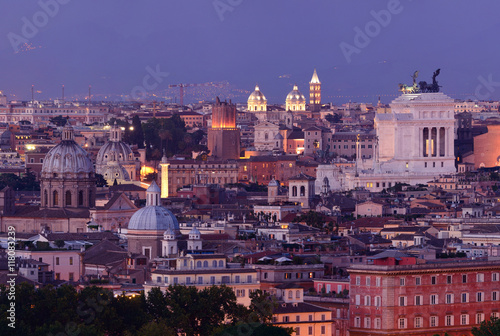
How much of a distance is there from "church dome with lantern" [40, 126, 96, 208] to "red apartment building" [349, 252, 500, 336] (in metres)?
48.1

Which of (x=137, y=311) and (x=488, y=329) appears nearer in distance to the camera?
(x=488, y=329)

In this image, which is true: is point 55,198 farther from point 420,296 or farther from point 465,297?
point 420,296

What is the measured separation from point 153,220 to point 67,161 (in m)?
29.0

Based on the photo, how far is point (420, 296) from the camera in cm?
7006

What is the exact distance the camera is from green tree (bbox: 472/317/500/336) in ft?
213

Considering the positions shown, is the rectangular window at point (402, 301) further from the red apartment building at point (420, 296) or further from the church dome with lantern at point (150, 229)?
the church dome with lantern at point (150, 229)

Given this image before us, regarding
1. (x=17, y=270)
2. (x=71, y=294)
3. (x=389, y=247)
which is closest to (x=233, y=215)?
(x=389, y=247)

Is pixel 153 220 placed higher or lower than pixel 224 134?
lower

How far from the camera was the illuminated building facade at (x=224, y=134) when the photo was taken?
180 metres

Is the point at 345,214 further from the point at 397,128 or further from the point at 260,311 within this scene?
the point at 260,311

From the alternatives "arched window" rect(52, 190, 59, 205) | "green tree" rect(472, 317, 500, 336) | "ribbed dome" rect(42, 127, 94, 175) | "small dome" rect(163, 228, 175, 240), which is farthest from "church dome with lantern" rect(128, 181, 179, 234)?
"ribbed dome" rect(42, 127, 94, 175)

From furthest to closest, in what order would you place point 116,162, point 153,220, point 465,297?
point 116,162 < point 153,220 < point 465,297

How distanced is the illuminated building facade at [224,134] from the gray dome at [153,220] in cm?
8475

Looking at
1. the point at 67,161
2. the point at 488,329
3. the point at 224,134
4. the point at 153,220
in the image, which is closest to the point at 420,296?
the point at 488,329
